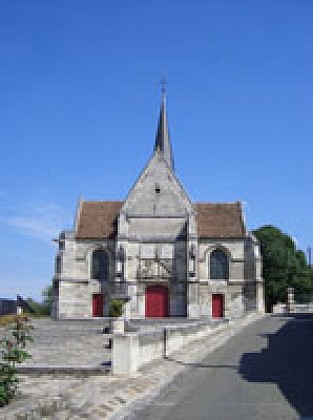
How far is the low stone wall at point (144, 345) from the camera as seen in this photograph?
38.2ft

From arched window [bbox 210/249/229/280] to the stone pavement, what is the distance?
2850 centimetres

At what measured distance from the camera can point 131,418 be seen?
7949 mm

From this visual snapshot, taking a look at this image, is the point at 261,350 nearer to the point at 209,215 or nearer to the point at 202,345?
the point at 202,345

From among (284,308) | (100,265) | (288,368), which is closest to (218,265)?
(100,265)

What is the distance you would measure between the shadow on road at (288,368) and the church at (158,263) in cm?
2006

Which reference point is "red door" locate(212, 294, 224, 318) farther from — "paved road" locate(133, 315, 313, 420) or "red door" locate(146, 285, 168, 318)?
"paved road" locate(133, 315, 313, 420)

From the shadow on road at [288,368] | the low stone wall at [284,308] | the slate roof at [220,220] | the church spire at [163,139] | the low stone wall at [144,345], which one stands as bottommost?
the low stone wall at [284,308]

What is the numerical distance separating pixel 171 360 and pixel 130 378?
3864 mm

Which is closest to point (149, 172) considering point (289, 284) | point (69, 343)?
point (289, 284)

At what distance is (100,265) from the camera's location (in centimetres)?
4231

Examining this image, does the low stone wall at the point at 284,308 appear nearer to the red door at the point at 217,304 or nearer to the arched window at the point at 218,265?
the red door at the point at 217,304

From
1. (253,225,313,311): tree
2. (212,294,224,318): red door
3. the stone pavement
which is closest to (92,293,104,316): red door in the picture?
(212,294,224,318): red door

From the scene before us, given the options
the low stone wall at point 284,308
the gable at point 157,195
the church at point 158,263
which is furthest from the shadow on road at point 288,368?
the low stone wall at point 284,308

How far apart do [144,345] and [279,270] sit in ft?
146
